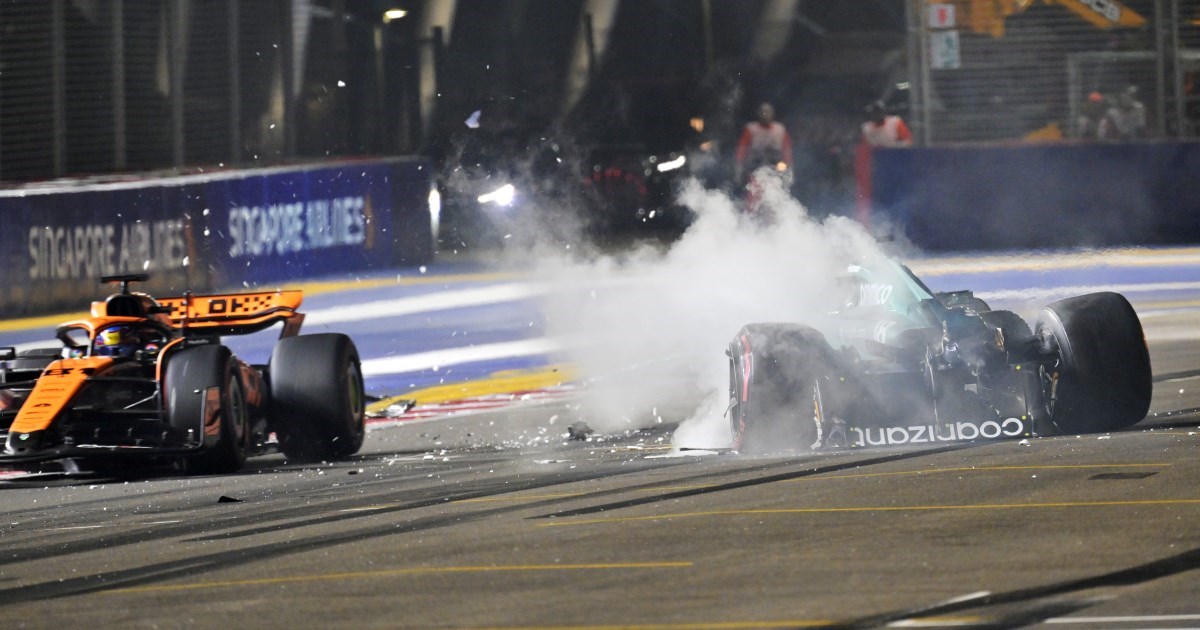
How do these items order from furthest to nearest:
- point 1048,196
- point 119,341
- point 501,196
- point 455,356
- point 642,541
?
1. point 501,196
2. point 1048,196
3. point 455,356
4. point 119,341
5. point 642,541

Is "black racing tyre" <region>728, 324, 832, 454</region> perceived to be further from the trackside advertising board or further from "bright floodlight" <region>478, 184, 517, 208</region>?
"bright floodlight" <region>478, 184, 517, 208</region>

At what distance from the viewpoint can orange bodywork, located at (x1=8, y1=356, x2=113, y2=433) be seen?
11.1m

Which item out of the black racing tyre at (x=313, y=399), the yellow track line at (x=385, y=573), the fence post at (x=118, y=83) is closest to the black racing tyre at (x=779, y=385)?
the black racing tyre at (x=313, y=399)

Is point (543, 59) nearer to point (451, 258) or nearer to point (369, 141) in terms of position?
point (369, 141)

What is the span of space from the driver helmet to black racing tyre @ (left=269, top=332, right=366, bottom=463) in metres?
0.86

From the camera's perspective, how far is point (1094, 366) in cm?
1005

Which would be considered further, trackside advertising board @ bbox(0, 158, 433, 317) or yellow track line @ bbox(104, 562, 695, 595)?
trackside advertising board @ bbox(0, 158, 433, 317)

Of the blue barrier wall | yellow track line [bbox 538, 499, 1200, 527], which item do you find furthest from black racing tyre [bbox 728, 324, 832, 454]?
the blue barrier wall

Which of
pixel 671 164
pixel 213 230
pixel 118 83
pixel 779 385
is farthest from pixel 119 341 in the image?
pixel 671 164

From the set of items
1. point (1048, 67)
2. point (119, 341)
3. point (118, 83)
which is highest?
point (118, 83)

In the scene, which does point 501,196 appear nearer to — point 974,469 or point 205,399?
point 205,399

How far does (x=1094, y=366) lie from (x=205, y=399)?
488cm

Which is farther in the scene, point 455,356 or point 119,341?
point 455,356

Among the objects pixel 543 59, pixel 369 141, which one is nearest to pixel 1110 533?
pixel 369 141
